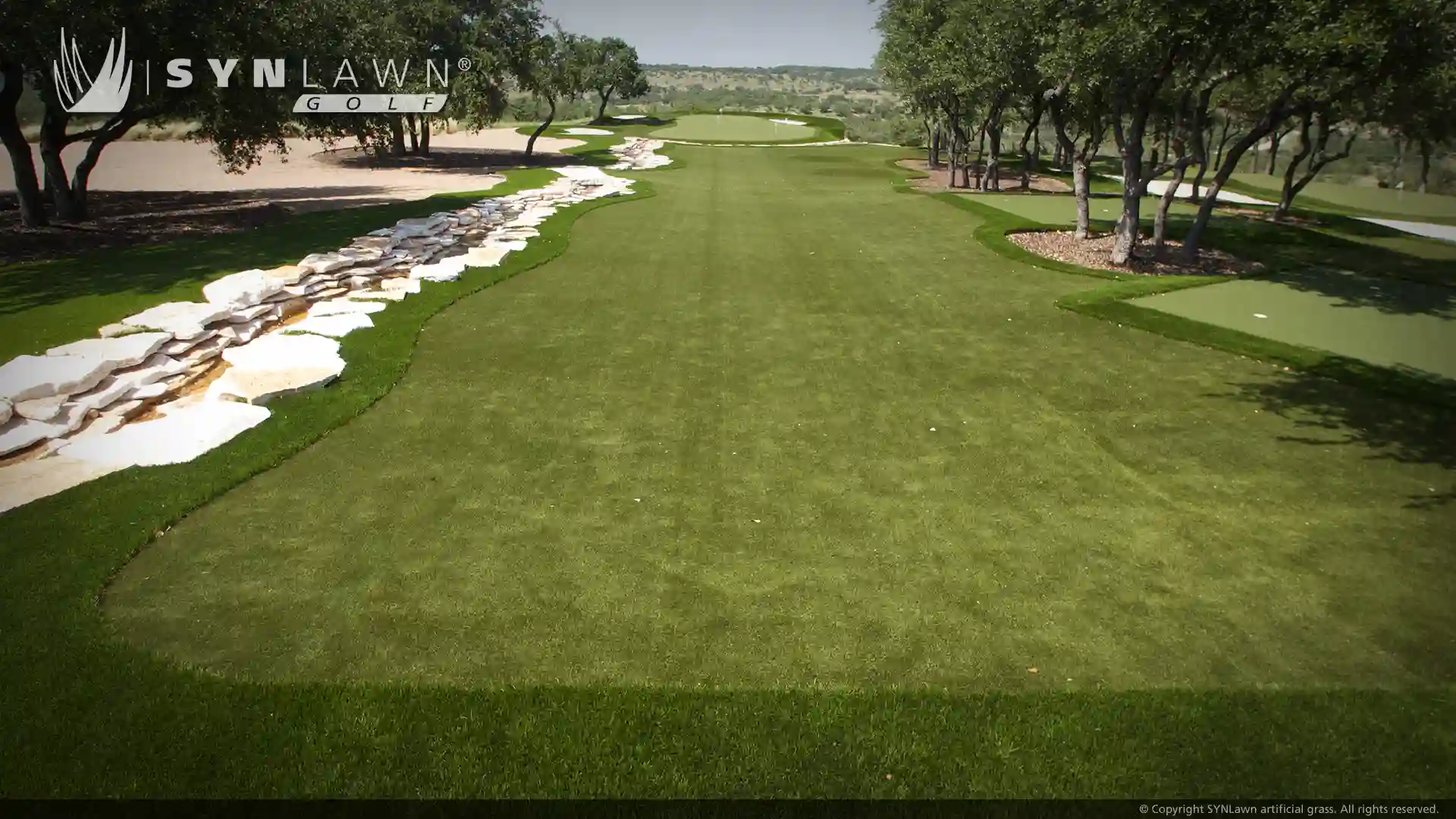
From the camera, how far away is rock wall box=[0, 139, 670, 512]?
296 inches

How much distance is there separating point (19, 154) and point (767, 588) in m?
22.4

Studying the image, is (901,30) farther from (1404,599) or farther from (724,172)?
(1404,599)

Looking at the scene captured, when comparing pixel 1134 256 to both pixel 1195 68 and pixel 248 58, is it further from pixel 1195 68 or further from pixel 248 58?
pixel 248 58

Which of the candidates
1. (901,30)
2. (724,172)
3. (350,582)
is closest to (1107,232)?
(901,30)

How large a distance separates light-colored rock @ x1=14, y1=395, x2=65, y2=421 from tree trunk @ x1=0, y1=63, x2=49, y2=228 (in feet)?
46.5

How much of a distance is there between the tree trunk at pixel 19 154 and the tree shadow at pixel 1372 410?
82.1 ft

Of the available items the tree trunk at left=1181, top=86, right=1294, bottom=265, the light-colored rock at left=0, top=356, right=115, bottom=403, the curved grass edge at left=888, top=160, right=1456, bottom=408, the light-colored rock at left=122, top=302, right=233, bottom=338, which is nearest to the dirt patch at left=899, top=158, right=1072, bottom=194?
the tree trunk at left=1181, top=86, right=1294, bottom=265

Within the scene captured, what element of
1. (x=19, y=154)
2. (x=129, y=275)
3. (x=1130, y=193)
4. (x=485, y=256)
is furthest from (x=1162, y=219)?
(x=19, y=154)

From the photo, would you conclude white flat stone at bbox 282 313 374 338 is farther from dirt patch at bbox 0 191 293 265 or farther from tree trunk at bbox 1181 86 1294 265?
tree trunk at bbox 1181 86 1294 265

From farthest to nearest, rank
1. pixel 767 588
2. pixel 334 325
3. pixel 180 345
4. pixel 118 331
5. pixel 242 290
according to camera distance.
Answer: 1. pixel 242 290
2. pixel 334 325
3. pixel 118 331
4. pixel 180 345
5. pixel 767 588

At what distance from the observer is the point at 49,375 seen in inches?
333

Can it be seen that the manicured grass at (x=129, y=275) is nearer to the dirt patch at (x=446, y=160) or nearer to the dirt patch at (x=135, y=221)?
the dirt patch at (x=135, y=221)

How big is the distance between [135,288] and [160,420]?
272 inches

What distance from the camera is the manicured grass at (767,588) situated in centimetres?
425
